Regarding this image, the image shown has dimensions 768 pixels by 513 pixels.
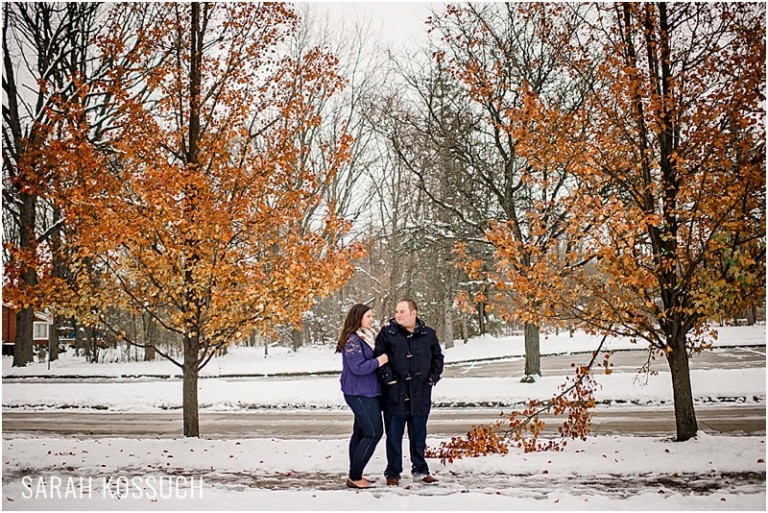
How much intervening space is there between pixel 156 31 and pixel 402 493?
7840 mm

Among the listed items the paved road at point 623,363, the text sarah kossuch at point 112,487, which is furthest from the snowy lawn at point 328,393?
the text sarah kossuch at point 112,487

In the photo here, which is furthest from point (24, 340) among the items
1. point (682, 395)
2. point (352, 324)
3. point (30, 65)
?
point (682, 395)

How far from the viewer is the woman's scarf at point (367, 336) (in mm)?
6641

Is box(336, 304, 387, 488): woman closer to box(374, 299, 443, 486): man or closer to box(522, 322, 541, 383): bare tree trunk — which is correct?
box(374, 299, 443, 486): man

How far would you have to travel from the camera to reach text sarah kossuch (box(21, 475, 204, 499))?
6.24 metres

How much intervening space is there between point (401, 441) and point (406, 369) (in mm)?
802

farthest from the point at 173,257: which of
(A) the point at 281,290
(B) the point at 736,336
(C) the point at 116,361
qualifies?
(B) the point at 736,336

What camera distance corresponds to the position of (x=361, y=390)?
21.6ft

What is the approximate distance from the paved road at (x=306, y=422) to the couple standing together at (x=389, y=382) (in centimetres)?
402

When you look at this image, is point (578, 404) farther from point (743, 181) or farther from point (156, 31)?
point (156, 31)

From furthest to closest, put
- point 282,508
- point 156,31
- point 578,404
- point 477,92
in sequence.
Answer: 1. point 477,92
2. point 156,31
3. point 578,404
4. point 282,508

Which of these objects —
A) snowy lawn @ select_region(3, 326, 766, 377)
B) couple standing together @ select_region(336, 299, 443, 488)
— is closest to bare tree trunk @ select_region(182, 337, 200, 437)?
couple standing together @ select_region(336, 299, 443, 488)

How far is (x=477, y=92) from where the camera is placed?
1327cm

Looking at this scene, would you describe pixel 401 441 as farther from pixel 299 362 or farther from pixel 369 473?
pixel 299 362
